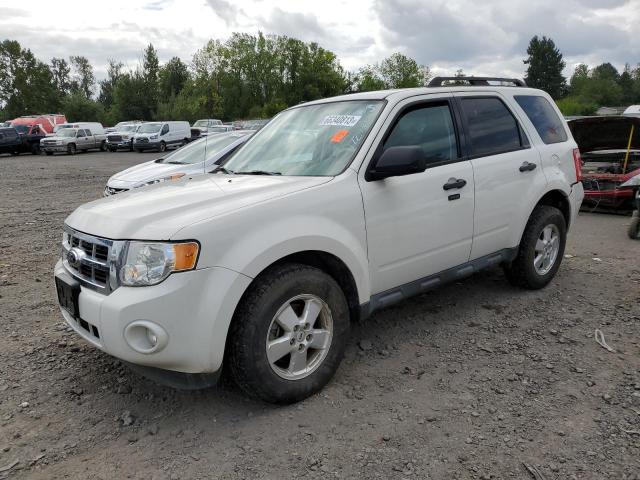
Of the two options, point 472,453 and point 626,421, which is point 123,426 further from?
point 626,421

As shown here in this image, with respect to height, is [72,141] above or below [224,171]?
above

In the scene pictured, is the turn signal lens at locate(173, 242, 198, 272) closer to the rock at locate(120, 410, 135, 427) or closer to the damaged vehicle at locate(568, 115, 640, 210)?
the rock at locate(120, 410, 135, 427)

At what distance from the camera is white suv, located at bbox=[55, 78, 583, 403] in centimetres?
274

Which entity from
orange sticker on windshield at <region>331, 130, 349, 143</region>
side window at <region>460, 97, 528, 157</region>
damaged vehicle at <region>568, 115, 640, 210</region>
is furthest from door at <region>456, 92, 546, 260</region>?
damaged vehicle at <region>568, 115, 640, 210</region>

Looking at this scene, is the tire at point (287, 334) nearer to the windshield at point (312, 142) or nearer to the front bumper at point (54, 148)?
the windshield at point (312, 142)

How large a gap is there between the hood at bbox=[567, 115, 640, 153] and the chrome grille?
8.33 meters

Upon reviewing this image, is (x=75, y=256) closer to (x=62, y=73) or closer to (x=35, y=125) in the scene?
(x=35, y=125)

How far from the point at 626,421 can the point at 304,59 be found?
255ft

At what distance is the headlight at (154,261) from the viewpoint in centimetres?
271

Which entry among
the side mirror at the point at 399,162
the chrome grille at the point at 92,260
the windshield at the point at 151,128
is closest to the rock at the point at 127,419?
the chrome grille at the point at 92,260

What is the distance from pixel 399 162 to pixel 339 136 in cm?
59

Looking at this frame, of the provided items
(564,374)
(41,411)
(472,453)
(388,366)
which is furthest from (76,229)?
(564,374)

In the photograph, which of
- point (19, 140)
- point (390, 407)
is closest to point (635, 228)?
point (390, 407)

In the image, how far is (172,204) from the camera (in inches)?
122
